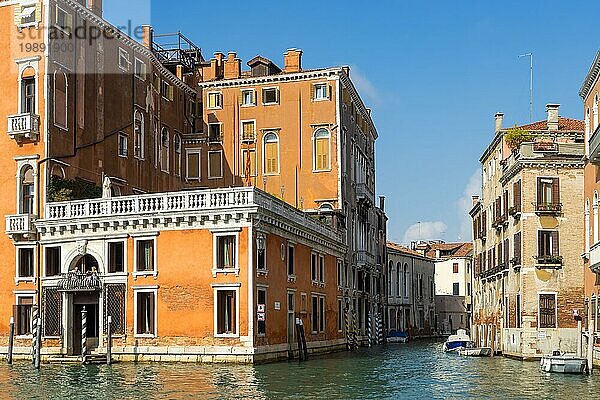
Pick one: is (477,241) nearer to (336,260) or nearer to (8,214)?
(336,260)

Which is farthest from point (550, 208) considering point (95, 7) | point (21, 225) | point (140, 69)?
point (95, 7)

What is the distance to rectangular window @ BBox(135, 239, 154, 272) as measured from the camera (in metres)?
Answer: 30.6

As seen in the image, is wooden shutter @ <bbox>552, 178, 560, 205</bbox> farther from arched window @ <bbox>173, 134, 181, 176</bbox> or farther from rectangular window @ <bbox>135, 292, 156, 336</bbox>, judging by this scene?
arched window @ <bbox>173, 134, 181, 176</bbox>

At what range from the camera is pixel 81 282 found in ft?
102

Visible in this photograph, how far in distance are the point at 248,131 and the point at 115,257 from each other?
14.8m

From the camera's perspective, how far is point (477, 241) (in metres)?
47.9

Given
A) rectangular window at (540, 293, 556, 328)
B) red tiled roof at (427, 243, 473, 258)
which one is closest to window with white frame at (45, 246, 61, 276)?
rectangular window at (540, 293, 556, 328)

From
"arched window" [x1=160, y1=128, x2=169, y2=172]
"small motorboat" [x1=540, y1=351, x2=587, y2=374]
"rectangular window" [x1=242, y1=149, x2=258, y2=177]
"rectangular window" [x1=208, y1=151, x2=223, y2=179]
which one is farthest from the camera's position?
"rectangular window" [x1=208, y1=151, x2=223, y2=179]

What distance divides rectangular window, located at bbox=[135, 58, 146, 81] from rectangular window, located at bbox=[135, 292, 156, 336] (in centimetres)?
1178

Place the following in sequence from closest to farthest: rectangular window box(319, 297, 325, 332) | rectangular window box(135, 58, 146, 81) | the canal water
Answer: the canal water, rectangular window box(319, 297, 325, 332), rectangular window box(135, 58, 146, 81)

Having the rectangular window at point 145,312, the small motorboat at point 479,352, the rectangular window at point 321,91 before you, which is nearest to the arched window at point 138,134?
the rectangular window at point 321,91

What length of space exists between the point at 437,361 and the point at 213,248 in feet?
35.7

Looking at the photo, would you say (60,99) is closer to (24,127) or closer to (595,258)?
(24,127)

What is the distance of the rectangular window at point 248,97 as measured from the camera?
4469 centimetres
